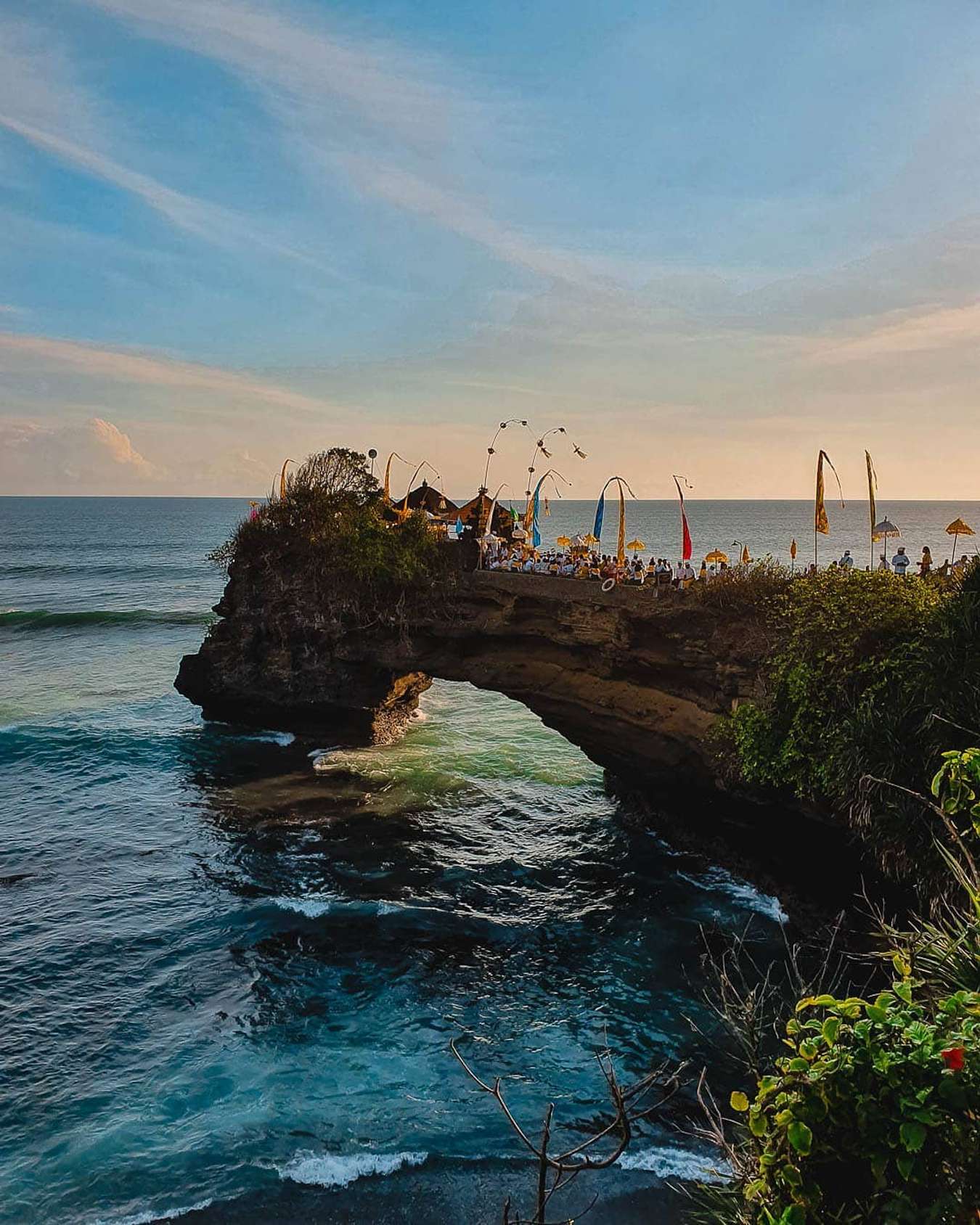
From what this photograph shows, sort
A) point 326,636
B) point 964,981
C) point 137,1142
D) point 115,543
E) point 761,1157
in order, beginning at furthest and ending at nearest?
point 115,543
point 326,636
point 137,1142
point 964,981
point 761,1157

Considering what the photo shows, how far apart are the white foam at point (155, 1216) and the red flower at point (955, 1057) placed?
1029 cm

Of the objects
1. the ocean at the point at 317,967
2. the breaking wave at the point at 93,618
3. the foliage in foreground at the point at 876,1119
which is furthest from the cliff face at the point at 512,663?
the breaking wave at the point at 93,618

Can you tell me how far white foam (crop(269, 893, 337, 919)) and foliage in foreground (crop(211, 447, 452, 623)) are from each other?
30.8 feet

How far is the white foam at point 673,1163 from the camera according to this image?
37.4 feet

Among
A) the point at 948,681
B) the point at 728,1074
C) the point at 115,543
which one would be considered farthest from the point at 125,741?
the point at 115,543

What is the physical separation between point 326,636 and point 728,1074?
727 inches

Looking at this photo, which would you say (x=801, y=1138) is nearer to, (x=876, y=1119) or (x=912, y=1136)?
(x=876, y=1119)

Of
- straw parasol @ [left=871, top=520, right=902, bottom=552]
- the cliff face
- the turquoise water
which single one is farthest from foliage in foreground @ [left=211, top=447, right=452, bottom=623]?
straw parasol @ [left=871, top=520, right=902, bottom=552]

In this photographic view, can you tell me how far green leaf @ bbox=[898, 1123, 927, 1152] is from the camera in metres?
4.35

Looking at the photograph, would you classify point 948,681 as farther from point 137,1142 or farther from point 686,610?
point 137,1142

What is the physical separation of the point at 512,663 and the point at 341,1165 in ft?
47.8

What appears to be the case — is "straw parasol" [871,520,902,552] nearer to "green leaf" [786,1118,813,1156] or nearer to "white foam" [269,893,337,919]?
"white foam" [269,893,337,919]

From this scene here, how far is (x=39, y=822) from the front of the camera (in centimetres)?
2283

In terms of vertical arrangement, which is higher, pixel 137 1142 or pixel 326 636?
pixel 326 636
